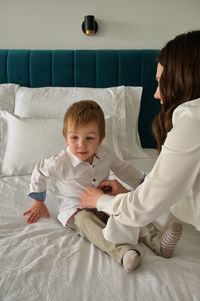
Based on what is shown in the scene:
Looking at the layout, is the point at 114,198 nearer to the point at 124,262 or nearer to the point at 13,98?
the point at 124,262

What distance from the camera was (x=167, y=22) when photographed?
2.36 metres

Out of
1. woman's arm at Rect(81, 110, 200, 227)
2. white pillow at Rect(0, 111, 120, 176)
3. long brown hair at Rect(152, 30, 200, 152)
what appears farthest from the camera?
white pillow at Rect(0, 111, 120, 176)

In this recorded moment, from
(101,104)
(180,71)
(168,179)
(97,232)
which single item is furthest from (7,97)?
(168,179)

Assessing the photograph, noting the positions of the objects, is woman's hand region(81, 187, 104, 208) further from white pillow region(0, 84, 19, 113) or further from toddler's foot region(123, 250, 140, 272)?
white pillow region(0, 84, 19, 113)

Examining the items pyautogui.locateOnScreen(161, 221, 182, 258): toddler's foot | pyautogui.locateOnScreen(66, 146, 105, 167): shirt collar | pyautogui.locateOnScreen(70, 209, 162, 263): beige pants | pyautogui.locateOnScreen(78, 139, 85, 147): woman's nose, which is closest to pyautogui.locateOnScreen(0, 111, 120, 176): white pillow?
pyautogui.locateOnScreen(66, 146, 105, 167): shirt collar

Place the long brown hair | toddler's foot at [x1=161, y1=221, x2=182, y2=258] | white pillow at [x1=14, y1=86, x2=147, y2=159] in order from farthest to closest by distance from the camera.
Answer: white pillow at [x1=14, y1=86, x2=147, y2=159] < toddler's foot at [x1=161, y1=221, x2=182, y2=258] < the long brown hair

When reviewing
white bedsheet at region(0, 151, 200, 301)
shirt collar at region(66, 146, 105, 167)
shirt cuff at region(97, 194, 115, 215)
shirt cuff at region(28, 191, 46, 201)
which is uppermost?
shirt collar at region(66, 146, 105, 167)

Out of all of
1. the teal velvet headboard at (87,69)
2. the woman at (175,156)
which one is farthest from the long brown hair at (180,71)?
the teal velvet headboard at (87,69)

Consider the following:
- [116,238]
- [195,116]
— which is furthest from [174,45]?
[116,238]

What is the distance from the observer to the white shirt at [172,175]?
0.90 m

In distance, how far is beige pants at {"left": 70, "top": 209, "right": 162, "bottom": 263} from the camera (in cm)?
114

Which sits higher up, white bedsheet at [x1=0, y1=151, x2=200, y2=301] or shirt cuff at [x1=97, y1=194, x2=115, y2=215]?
shirt cuff at [x1=97, y1=194, x2=115, y2=215]

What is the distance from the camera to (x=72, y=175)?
4.78 ft

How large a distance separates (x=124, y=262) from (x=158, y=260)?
13 cm
